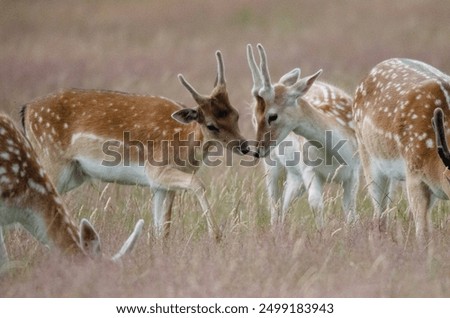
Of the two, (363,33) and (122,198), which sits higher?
(122,198)

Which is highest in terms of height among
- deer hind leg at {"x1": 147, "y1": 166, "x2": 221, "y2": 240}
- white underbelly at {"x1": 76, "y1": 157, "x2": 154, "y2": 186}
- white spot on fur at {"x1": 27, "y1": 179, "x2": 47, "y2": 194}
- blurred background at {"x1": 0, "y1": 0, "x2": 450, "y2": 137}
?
white spot on fur at {"x1": 27, "y1": 179, "x2": 47, "y2": 194}

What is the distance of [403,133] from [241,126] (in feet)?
15.7

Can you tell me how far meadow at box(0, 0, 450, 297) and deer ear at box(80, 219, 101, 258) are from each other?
0.26 ft

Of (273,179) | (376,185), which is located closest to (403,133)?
(376,185)

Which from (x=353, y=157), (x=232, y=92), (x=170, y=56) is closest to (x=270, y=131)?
(x=353, y=157)

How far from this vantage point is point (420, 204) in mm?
7047

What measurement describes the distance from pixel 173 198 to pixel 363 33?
903 cm

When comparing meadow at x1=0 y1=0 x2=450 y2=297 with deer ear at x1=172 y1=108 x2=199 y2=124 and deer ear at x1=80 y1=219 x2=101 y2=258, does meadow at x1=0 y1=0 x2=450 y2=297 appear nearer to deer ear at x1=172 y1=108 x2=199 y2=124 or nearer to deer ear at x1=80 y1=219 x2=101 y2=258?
deer ear at x1=80 y1=219 x2=101 y2=258

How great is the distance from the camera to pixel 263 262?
618cm

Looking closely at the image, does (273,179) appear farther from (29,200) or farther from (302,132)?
(29,200)

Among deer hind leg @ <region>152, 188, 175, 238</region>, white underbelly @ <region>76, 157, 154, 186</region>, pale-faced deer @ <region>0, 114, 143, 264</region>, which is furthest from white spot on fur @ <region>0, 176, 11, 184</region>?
white underbelly @ <region>76, 157, 154, 186</region>

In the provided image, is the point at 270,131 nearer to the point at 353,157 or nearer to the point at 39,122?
the point at 353,157

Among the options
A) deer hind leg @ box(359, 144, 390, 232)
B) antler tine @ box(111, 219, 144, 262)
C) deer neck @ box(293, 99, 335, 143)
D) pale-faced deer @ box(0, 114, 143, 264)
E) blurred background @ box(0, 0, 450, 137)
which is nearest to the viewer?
antler tine @ box(111, 219, 144, 262)

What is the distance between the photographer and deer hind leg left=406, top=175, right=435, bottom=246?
6957 mm
